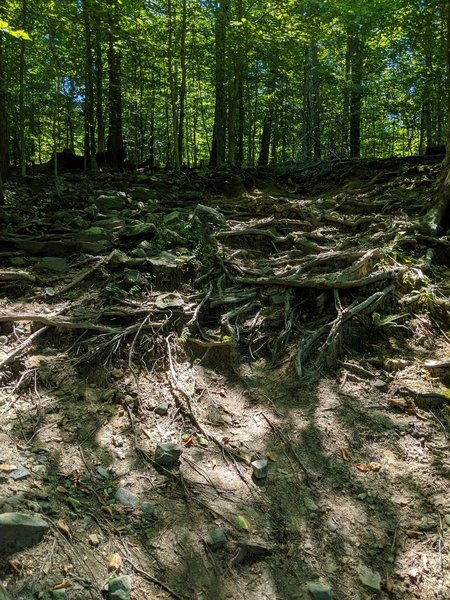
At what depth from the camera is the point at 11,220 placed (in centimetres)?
752

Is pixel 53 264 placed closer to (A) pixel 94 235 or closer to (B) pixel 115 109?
(A) pixel 94 235

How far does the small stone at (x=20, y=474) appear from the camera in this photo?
114 inches

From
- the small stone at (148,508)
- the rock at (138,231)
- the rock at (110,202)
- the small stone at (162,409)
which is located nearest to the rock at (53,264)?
the rock at (138,231)

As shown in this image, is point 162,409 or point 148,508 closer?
point 148,508

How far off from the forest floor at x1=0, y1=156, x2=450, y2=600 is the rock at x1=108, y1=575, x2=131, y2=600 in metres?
0.03

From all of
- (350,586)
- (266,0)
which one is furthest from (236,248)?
(266,0)

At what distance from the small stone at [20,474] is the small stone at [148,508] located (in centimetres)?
79

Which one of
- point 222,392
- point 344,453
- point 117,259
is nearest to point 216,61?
point 117,259

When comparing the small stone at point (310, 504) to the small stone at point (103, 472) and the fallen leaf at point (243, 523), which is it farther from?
the small stone at point (103, 472)

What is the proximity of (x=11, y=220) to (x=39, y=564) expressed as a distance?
20.9 ft

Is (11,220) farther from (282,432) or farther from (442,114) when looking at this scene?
(442,114)

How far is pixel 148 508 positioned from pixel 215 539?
501 millimetres

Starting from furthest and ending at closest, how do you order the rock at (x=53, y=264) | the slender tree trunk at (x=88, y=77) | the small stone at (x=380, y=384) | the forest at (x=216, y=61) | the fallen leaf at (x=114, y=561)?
the slender tree trunk at (x=88, y=77) < the forest at (x=216, y=61) < the rock at (x=53, y=264) < the small stone at (x=380, y=384) < the fallen leaf at (x=114, y=561)

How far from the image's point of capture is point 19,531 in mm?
2412
